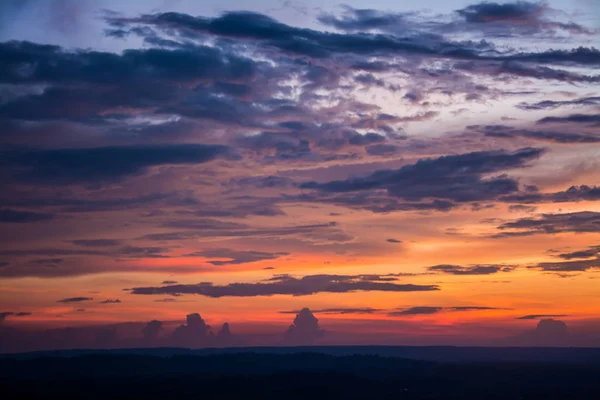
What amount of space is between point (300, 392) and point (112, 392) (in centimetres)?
4180

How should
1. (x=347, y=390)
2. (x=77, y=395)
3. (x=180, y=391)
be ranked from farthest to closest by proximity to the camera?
(x=347, y=390) < (x=180, y=391) < (x=77, y=395)

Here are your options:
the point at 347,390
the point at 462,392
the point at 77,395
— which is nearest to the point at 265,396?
the point at 347,390

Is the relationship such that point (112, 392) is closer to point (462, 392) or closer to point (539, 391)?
point (462, 392)

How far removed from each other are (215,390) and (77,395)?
32.6 m

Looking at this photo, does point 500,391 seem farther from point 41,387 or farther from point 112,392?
point 41,387

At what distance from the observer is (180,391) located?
171000 mm

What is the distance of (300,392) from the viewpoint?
17562 centimetres

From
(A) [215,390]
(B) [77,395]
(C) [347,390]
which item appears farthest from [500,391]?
(B) [77,395]

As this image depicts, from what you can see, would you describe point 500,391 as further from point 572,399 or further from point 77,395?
point 77,395

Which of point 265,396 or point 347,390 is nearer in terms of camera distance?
point 265,396

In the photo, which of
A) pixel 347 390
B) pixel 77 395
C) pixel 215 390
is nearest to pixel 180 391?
pixel 215 390

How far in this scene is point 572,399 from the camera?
173 m

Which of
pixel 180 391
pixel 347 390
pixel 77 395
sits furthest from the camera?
pixel 347 390

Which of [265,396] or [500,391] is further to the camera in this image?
[500,391]
